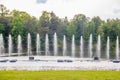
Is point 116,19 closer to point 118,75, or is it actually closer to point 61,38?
point 61,38

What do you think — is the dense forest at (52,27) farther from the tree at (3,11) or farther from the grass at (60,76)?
the grass at (60,76)

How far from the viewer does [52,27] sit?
83000 millimetres

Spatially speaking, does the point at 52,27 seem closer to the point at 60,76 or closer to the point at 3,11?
the point at 3,11

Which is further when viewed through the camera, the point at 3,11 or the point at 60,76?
the point at 3,11

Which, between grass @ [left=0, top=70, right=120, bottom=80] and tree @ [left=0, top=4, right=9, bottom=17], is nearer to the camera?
grass @ [left=0, top=70, right=120, bottom=80]

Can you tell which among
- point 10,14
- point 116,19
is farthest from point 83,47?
point 10,14

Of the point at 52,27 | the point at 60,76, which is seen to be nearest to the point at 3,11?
the point at 52,27

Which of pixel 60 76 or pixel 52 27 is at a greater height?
pixel 52 27

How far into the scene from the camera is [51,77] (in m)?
24.3

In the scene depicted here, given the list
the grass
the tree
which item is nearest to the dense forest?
the tree

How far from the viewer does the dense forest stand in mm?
77625

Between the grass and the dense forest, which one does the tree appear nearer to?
the dense forest

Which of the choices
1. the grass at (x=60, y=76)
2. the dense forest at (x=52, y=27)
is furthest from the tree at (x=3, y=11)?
the grass at (x=60, y=76)

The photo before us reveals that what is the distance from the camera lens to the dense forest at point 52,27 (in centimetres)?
7762
